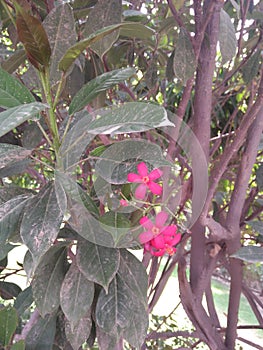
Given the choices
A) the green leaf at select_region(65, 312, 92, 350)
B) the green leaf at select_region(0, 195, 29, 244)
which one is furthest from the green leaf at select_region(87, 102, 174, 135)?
the green leaf at select_region(65, 312, 92, 350)

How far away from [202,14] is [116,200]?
544 mm

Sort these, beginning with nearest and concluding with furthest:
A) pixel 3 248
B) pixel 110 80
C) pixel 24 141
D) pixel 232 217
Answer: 1. pixel 110 80
2. pixel 3 248
3. pixel 24 141
4. pixel 232 217

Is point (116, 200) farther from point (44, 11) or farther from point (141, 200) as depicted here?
point (44, 11)

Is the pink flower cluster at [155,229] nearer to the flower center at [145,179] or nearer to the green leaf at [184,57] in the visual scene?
the flower center at [145,179]

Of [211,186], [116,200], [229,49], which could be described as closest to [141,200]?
[116,200]

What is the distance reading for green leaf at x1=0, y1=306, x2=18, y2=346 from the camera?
769 mm

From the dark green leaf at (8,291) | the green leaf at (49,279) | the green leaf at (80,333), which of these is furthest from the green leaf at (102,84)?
the dark green leaf at (8,291)

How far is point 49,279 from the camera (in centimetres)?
73

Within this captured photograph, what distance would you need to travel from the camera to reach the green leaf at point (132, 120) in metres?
0.48

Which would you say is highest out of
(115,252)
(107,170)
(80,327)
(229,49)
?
(229,49)

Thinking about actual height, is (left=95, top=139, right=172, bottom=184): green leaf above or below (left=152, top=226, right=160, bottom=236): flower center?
above

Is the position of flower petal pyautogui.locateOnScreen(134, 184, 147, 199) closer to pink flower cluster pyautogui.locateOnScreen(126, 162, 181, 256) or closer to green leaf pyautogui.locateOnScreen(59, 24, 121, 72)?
pink flower cluster pyautogui.locateOnScreen(126, 162, 181, 256)

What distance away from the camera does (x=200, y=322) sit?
1079mm

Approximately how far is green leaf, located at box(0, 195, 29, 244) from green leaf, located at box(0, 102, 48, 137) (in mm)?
208
